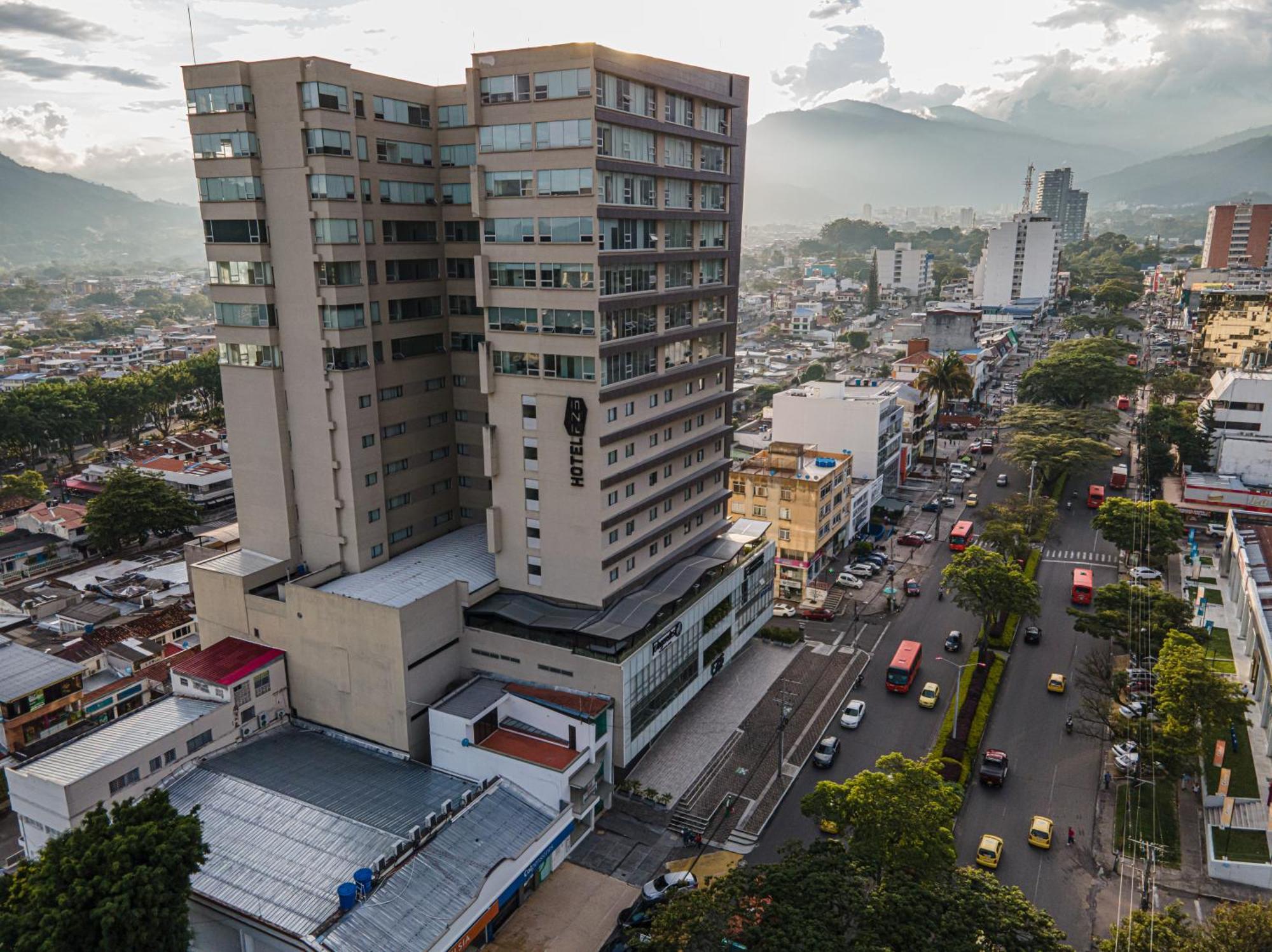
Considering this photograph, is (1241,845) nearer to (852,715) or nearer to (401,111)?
(852,715)

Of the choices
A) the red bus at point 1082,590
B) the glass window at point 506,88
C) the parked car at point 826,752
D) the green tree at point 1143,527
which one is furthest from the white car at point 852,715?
the glass window at point 506,88

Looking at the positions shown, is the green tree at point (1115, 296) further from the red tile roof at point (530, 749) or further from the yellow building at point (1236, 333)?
the red tile roof at point (530, 749)

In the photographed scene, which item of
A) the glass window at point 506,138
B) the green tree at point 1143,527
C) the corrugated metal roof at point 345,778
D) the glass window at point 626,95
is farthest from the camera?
the green tree at point 1143,527

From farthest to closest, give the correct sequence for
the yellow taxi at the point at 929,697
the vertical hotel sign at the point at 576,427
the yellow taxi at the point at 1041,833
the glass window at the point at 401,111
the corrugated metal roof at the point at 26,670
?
the yellow taxi at the point at 929,697, the corrugated metal roof at the point at 26,670, the glass window at the point at 401,111, the vertical hotel sign at the point at 576,427, the yellow taxi at the point at 1041,833

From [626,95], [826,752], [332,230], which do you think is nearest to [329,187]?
[332,230]

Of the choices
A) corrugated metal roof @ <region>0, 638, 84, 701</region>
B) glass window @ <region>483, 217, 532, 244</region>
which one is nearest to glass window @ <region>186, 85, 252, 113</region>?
glass window @ <region>483, 217, 532, 244</region>

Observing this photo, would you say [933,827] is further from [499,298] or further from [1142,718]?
[499,298]

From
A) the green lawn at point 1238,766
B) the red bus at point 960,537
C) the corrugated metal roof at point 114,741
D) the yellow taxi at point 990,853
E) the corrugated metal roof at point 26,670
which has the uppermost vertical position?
the corrugated metal roof at point 114,741
